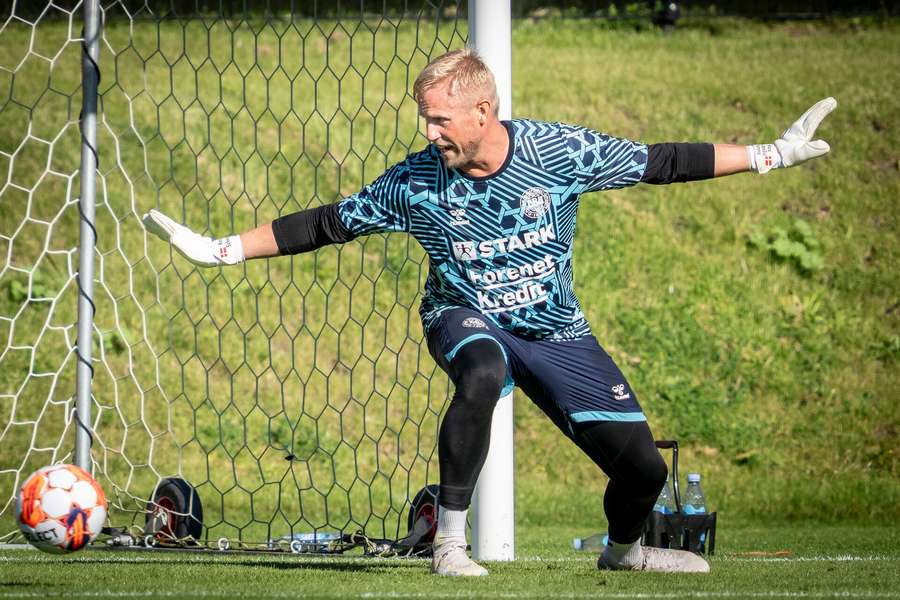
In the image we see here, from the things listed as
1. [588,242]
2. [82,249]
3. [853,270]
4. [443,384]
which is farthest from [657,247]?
[82,249]

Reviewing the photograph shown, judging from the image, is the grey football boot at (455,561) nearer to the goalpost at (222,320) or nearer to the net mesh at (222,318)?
the goalpost at (222,320)

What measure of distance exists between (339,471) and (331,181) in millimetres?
3235

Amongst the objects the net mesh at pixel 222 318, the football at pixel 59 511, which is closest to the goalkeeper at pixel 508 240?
the football at pixel 59 511

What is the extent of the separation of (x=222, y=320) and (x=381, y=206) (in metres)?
5.30

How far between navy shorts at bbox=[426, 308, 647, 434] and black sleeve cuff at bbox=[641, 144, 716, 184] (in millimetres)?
782

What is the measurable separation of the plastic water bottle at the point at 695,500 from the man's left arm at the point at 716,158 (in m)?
2.00

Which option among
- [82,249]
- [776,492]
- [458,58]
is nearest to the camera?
[458,58]

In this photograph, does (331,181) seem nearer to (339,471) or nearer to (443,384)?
(443,384)

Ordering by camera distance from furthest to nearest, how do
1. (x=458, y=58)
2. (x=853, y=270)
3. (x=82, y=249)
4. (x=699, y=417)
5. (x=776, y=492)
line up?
(x=853, y=270), (x=699, y=417), (x=776, y=492), (x=82, y=249), (x=458, y=58)

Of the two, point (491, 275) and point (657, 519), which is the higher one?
point (491, 275)

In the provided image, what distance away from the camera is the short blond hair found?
4.55 meters

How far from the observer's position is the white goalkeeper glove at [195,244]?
184 inches

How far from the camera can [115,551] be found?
5.88 metres

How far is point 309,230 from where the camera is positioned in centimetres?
475
